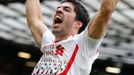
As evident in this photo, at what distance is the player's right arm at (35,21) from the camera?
3834 mm

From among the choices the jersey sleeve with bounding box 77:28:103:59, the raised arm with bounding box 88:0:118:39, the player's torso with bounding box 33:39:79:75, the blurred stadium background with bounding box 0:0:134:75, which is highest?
the raised arm with bounding box 88:0:118:39

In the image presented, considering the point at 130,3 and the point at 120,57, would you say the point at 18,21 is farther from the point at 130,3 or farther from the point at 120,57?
the point at 120,57

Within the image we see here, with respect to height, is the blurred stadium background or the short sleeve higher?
the short sleeve

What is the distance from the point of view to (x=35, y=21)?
3.92 meters

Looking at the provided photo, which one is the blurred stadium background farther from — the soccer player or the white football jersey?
the white football jersey

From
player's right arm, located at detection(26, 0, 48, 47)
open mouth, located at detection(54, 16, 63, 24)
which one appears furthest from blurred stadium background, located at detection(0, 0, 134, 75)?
open mouth, located at detection(54, 16, 63, 24)

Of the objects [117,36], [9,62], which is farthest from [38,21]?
[9,62]

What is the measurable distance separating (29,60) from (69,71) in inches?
645

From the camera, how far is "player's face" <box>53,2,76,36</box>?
3.54 metres

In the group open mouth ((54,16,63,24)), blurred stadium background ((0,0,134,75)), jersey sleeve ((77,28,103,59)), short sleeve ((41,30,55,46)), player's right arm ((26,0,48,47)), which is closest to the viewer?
jersey sleeve ((77,28,103,59))

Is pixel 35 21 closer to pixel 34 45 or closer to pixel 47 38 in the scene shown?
pixel 47 38

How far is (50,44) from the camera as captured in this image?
3529 millimetres

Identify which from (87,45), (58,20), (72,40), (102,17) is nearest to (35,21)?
(58,20)

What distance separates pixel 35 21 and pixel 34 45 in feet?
48.0
